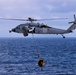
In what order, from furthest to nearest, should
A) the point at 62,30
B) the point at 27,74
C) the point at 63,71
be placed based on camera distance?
the point at 63,71 < the point at 27,74 < the point at 62,30

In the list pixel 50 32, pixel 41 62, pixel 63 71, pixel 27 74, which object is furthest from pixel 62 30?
pixel 63 71

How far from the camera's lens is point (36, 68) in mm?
156750

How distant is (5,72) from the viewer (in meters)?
146

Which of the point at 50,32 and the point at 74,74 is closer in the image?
the point at 50,32

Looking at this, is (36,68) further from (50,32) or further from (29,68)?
(50,32)

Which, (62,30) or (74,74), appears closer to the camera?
(62,30)

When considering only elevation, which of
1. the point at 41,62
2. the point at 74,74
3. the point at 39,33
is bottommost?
the point at 74,74

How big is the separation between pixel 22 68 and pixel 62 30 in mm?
103380

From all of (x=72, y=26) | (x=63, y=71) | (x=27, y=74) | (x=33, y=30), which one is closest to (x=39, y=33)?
(x=33, y=30)

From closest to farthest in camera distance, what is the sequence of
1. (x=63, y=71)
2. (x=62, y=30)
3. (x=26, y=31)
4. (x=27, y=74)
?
(x=26, y=31) < (x=62, y=30) < (x=27, y=74) < (x=63, y=71)

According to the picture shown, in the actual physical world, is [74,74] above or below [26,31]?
below

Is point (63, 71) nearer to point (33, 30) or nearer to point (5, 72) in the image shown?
point (5, 72)

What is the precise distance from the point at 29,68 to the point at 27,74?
17518 millimetres

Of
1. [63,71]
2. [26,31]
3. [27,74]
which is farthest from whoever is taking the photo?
[63,71]
